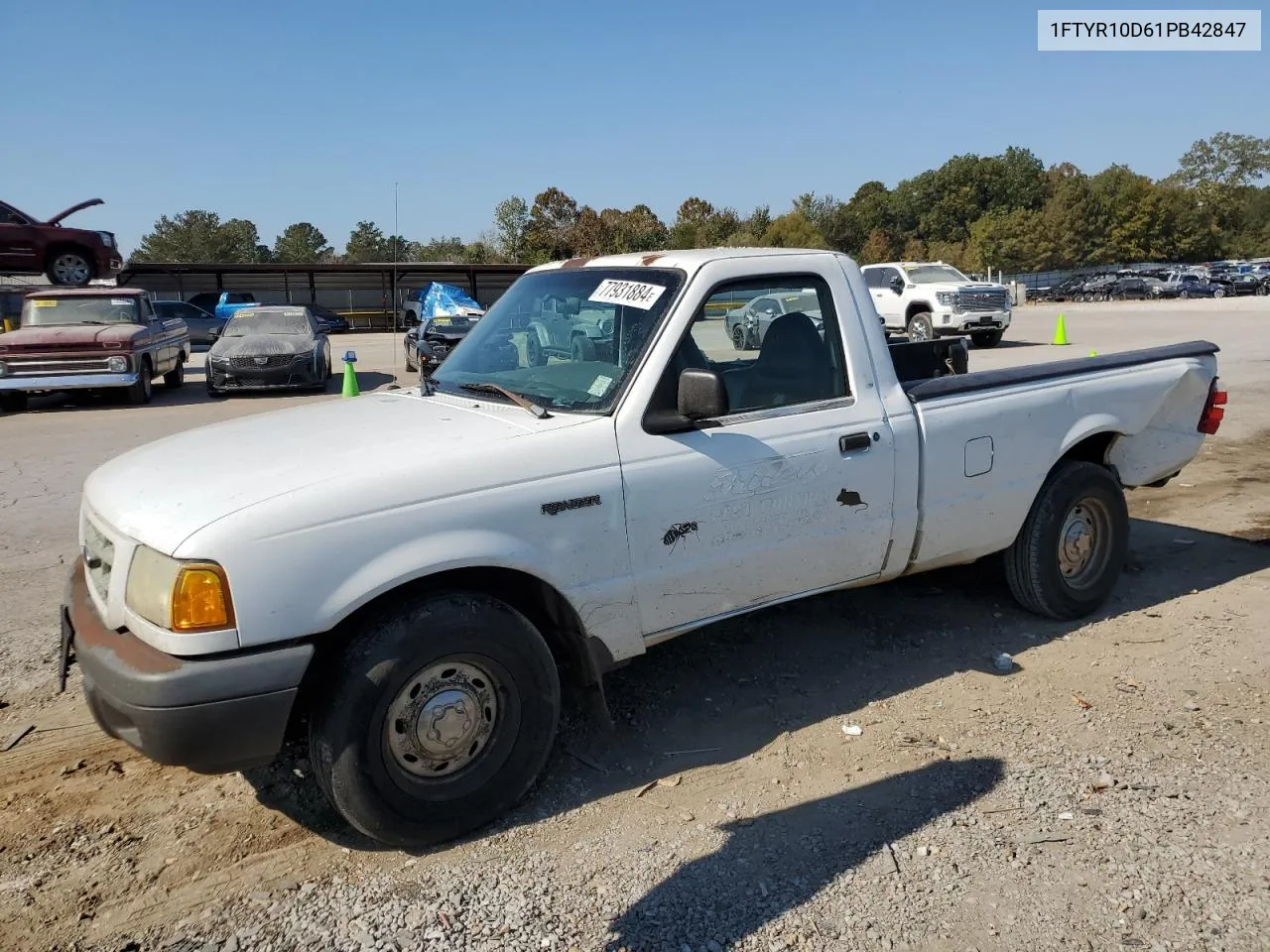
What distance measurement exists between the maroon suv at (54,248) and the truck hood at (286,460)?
20.5 m

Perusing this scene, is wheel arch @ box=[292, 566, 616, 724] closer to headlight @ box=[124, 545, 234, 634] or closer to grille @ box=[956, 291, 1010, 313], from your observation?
headlight @ box=[124, 545, 234, 634]

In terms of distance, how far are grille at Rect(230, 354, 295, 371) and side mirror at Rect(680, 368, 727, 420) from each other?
14047 millimetres

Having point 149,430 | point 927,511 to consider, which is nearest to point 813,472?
point 927,511

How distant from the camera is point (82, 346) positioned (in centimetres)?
1457

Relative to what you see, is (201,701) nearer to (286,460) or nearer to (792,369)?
(286,460)

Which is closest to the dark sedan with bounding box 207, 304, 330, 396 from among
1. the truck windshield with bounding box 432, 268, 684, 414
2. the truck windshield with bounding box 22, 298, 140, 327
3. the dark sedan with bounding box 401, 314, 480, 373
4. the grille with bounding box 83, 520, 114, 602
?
the truck windshield with bounding box 22, 298, 140, 327

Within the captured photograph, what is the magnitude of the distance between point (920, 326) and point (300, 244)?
71.8m

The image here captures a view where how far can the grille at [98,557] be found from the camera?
316cm

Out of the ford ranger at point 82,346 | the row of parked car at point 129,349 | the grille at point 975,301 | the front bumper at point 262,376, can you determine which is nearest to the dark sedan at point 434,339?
the row of parked car at point 129,349

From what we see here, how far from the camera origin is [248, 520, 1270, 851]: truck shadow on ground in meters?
3.63

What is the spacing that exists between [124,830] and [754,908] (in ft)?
7.05

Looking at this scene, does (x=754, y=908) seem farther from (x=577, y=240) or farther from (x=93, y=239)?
(x=577, y=240)

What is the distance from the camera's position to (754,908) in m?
2.86

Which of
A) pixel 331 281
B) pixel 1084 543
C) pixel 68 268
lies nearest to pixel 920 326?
pixel 1084 543
